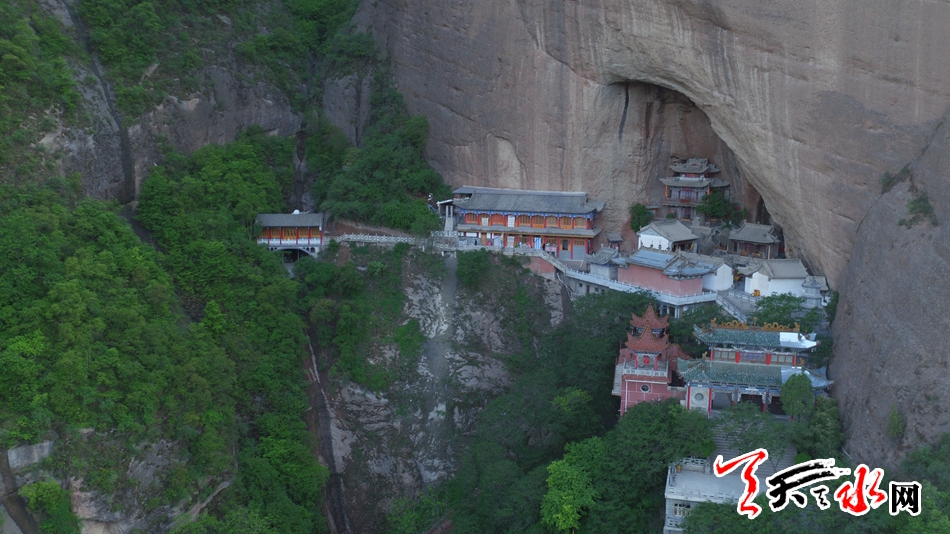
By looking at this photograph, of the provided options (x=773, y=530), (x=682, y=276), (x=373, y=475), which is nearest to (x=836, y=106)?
(x=682, y=276)

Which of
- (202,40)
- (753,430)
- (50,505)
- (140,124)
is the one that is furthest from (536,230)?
(50,505)

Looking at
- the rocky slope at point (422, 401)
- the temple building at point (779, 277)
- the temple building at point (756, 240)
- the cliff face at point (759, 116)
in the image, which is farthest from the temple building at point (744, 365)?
the rocky slope at point (422, 401)

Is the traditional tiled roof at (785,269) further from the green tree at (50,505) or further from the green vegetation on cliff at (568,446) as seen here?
the green tree at (50,505)

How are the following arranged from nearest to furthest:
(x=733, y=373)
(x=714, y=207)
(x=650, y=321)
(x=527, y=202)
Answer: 1. (x=733, y=373)
2. (x=650, y=321)
3. (x=714, y=207)
4. (x=527, y=202)

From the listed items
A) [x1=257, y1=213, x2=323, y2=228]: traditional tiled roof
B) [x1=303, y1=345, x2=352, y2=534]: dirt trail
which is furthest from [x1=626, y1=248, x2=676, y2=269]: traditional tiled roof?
[x1=257, y1=213, x2=323, y2=228]: traditional tiled roof

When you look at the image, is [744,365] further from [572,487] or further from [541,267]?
[541,267]

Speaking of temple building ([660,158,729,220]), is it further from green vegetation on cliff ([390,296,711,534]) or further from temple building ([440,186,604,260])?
green vegetation on cliff ([390,296,711,534])
